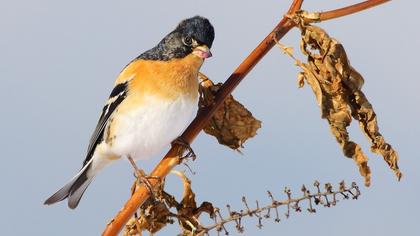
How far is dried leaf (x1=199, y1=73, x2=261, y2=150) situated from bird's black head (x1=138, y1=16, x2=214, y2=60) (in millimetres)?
500

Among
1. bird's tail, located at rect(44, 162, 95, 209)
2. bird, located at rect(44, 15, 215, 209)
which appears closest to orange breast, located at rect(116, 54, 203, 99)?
bird, located at rect(44, 15, 215, 209)

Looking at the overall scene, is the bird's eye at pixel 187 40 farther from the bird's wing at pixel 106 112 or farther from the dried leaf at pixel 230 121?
the dried leaf at pixel 230 121

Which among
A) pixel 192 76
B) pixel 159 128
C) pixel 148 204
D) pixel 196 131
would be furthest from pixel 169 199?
pixel 192 76

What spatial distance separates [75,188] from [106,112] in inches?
20.1

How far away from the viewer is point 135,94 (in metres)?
3.69

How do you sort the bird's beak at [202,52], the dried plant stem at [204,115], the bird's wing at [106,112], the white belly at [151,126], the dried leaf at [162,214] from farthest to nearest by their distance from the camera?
the bird's wing at [106,112] → the white belly at [151,126] → the bird's beak at [202,52] → the dried leaf at [162,214] → the dried plant stem at [204,115]

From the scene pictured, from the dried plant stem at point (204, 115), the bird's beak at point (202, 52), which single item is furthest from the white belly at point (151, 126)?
the dried plant stem at point (204, 115)

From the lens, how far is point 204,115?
8.69ft

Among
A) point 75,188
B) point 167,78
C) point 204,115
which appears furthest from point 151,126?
point 204,115

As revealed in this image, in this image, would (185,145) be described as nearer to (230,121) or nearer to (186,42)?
(230,121)

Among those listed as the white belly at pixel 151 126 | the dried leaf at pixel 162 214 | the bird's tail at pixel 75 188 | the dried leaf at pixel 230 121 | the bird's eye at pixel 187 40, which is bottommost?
the dried leaf at pixel 162 214

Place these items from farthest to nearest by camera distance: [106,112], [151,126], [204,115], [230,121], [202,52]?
[106,112] → [151,126] → [202,52] → [230,121] → [204,115]

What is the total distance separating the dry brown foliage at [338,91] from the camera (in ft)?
8.04

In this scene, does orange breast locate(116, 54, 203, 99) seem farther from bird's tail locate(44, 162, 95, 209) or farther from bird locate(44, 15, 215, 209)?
bird's tail locate(44, 162, 95, 209)
